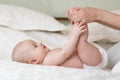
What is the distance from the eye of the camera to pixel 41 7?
1.99 m

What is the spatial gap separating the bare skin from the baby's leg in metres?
0.07

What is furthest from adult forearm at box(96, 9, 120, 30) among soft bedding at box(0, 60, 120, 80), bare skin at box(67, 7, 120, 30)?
soft bedding at box(0, 60, 120, 80)

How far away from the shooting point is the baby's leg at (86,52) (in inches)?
43.2

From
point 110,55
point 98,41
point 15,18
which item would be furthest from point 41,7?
point 110,55

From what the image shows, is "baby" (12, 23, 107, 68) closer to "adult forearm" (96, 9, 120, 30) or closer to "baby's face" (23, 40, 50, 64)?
"baby's face" (23, 40, 50, 64)

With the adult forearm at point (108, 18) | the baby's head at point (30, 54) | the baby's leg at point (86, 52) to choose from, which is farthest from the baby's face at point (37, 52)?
the adult forearm at point (108, 18)

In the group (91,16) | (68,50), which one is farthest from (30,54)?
(91,16)

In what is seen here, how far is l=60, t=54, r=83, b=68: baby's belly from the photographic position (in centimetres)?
111

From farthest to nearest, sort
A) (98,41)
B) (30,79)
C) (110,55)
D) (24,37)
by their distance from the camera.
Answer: (98,41), (24,37), (110,55), (30,79)

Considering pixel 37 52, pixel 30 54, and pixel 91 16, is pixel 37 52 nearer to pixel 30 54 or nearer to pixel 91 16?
pixel 30 54

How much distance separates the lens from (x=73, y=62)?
3.66 feet

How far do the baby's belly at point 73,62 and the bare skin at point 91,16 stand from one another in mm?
140

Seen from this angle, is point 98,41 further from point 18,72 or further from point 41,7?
point 18,72

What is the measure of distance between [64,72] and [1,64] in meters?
0.22
